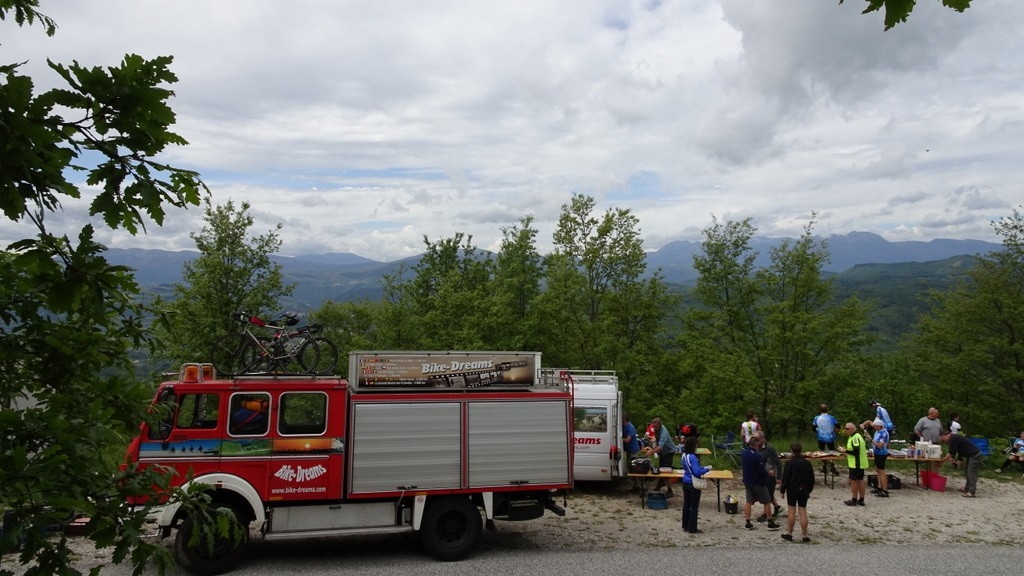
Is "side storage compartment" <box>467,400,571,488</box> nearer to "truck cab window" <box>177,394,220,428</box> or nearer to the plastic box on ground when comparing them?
"truck cab window" <box>177,394,220,428</box>

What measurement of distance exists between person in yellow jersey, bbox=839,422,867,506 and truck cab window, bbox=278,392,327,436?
10.9 metres

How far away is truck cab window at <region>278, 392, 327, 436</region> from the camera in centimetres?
1057

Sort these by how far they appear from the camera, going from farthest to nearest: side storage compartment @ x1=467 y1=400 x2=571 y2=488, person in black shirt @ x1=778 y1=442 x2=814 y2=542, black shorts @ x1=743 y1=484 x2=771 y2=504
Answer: black shorts @ x1=743 y1=484 x2=771 y2=504, person in black shirt @ x1=778 y1=442 x2=814 y2=542, side storage compartment @ x1=467 y1=400 x2=571 y2=488

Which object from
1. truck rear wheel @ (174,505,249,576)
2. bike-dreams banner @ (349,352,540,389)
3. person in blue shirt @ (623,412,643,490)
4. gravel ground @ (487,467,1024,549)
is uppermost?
bike-dreams banner @ (349,352,540,389)

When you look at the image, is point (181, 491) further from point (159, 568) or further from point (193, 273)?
point (193, 273)

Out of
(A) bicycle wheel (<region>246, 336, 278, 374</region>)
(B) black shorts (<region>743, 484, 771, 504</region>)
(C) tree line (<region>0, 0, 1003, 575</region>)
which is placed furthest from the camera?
(B) black shorts (<region>743, 484, 771, 504</region>)

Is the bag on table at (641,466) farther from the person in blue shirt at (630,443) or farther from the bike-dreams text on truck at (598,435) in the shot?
the person in blue shirt at (630,443)

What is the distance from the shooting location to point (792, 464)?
1233cm

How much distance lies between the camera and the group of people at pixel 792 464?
1227 cm

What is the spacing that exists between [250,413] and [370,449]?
1882 millimetres

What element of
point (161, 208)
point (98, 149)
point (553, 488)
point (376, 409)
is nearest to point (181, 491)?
point (161, 208)

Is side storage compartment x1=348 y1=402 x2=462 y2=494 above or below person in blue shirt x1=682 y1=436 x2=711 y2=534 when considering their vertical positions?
above

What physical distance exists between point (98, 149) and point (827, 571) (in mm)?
11206

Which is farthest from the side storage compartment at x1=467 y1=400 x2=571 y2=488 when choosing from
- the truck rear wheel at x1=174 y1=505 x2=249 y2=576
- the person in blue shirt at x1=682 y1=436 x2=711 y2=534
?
the truck rear wheel at x1=174 y1=505 x2=249 y2=576
